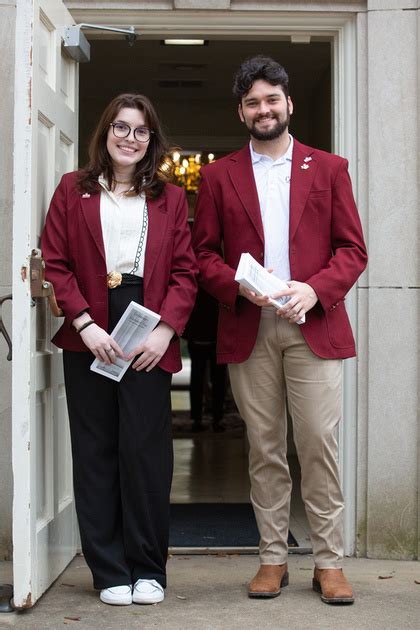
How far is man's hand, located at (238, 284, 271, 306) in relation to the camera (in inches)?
133

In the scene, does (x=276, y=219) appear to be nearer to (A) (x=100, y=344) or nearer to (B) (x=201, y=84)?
(A) (x=100, y=344)

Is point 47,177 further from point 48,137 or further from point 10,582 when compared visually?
point 10,582

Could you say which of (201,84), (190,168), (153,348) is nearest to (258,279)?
(153,348)

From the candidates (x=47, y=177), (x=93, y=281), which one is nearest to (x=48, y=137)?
(x=47, y=177)

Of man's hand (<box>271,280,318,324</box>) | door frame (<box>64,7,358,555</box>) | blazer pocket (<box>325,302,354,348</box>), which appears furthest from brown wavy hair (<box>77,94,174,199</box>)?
door frame (<box>64,7,358,555</box>)

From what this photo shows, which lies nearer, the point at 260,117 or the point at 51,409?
the point at 260,117

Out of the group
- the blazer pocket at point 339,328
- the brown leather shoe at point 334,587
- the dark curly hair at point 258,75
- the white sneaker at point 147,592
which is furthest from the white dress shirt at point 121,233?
the brown leather shoe at point 334,587

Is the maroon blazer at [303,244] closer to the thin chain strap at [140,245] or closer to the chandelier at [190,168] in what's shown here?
the thin chain strap at [140,245]

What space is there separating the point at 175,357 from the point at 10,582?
123 cm

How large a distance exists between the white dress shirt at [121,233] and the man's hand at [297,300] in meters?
0.57

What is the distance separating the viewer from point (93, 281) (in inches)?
140

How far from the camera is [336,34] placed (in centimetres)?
452

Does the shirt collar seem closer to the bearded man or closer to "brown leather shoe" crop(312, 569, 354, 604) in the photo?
the bearded man

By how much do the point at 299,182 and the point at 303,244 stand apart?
25cm
